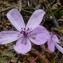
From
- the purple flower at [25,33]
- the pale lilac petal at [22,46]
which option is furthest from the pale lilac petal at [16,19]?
the pale lilac petal at [22,46]

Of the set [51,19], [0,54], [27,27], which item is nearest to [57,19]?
[51,19]

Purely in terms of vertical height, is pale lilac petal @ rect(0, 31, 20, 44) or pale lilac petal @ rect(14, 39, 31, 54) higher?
pale lilac petal @ rect(0, 31, 20, 44)

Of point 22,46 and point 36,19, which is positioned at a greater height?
point 36,19

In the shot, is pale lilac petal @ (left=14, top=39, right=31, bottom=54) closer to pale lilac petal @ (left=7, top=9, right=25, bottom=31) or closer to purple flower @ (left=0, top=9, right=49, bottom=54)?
purple flower @ (left=0, top=9, right=49, bottom=54)

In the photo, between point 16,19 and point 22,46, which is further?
point 16,19

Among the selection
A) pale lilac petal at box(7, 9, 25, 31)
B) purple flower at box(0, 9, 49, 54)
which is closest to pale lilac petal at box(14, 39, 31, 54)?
purple flower at box(0, 9, 49, 54)

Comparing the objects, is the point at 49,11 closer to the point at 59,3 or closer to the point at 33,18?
the point at 59,3
